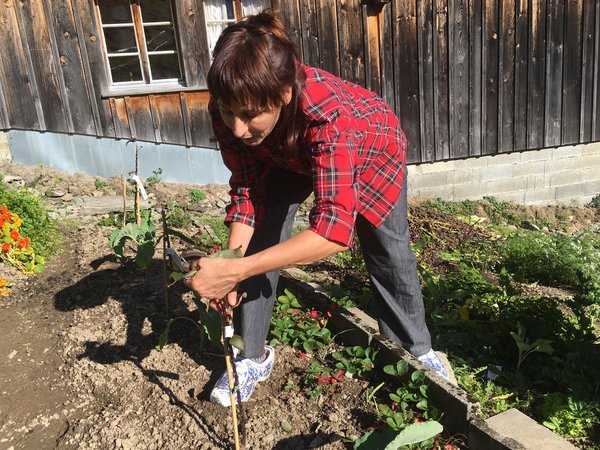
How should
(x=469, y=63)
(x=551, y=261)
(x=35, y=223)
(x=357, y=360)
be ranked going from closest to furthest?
1. (x=357, y=360)
2. (x=35, y=223)
3. (x=551, y=261)
4. (x=469, y=63)

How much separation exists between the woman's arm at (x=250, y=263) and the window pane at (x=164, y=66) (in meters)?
4.71

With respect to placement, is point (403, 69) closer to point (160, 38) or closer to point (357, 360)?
point (160, 38)

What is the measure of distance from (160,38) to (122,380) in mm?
4357

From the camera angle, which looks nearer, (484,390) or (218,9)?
(484,390)

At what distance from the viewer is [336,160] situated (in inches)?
65.3

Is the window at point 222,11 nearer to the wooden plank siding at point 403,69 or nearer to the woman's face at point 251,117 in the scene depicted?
the wooden plank siding at point 403,69

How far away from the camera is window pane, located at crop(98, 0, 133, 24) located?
546 centimetres

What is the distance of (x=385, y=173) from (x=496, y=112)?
5.36 metres

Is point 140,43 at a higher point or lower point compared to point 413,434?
higher

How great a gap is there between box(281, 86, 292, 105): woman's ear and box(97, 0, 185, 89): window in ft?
14.7

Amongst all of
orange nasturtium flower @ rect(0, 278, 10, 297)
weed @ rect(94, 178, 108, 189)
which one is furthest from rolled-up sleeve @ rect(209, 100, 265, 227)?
weed @ rect(94, 178, 108, 189)

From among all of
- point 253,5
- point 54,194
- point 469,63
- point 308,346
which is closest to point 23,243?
point 54,194

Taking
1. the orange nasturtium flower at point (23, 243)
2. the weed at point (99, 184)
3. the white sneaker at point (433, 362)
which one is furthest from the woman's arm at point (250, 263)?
the weed at point (99, 184)

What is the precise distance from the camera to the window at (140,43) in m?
5.52
